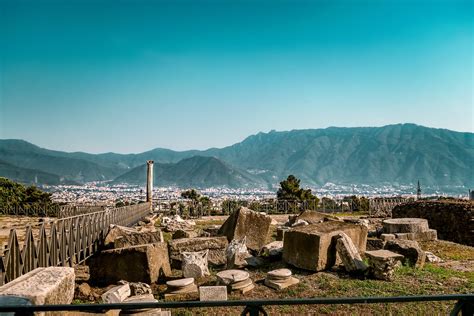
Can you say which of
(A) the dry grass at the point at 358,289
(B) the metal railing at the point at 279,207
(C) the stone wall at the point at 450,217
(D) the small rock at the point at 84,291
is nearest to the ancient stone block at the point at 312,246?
(A) the dry grass at the point at 358,289

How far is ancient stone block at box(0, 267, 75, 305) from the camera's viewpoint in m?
4.82

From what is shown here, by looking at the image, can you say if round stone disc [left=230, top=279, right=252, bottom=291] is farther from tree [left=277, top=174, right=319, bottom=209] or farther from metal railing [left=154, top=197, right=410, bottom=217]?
tree [left=277, top=174, right=319, bottom=209]

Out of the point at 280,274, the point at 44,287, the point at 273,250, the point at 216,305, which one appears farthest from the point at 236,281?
the point at 216,305

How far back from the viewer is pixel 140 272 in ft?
31.1

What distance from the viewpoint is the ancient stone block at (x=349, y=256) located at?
923cm

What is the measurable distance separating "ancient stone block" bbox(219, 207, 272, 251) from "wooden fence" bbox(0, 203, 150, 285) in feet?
14.7

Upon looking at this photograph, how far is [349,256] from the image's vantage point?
936 centimetres

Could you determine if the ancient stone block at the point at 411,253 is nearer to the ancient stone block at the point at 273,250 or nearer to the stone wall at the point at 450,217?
the ancient stone block at the point at 273,250

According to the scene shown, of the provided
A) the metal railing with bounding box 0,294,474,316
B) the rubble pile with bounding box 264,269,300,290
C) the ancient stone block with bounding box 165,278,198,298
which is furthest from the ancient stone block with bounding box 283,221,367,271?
the metal railing with bounding box 0,294,474,316

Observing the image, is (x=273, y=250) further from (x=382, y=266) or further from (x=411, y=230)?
(x=411, y=230)

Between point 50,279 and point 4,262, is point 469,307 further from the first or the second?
A: point 4,262

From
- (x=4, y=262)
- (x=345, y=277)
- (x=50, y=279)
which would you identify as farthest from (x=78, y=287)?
Answer: (x=345, y=277)

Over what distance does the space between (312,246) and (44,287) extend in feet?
20.5

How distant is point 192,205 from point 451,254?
870 inches
